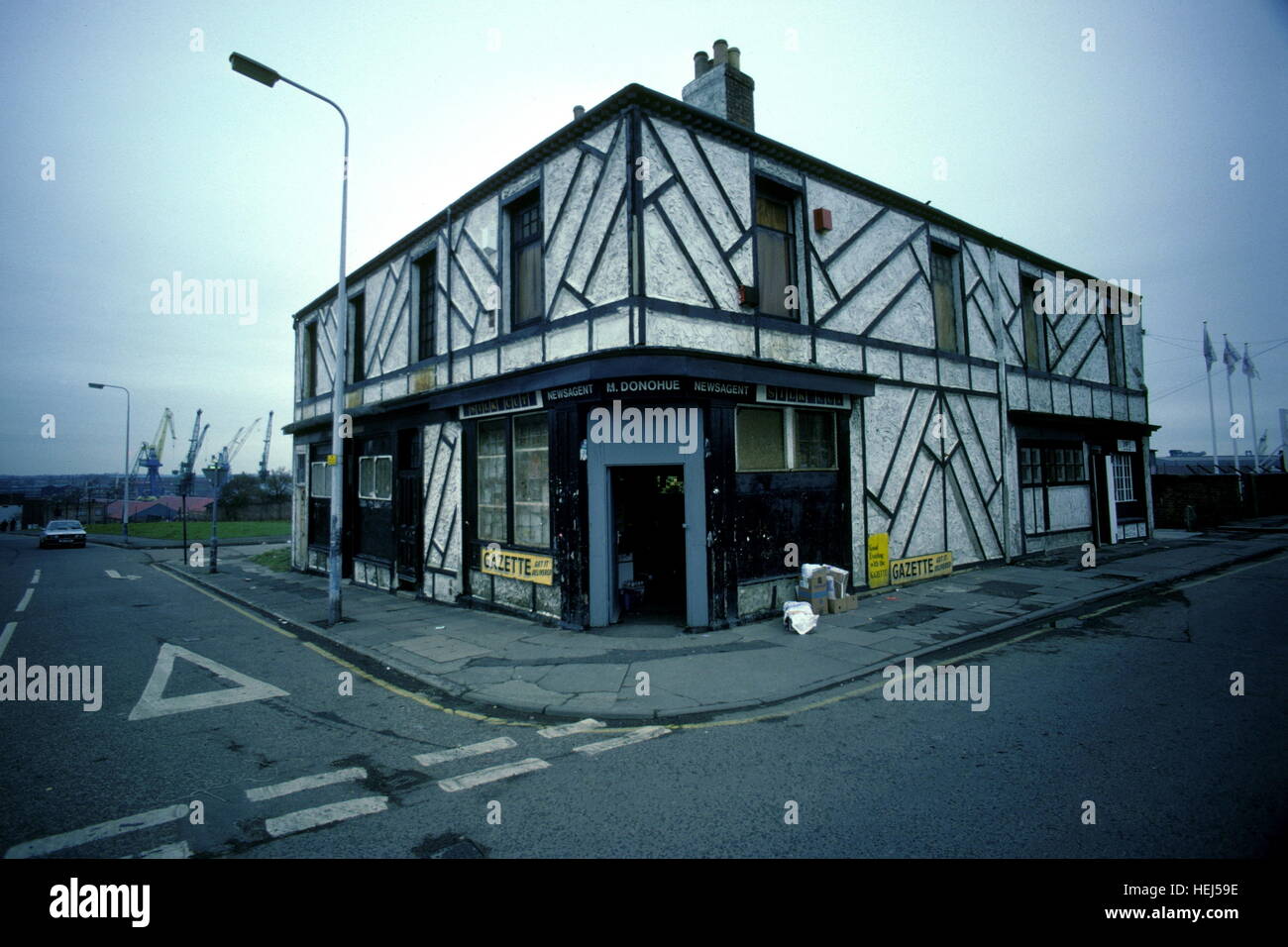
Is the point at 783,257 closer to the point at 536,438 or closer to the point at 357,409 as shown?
the point at 536,438

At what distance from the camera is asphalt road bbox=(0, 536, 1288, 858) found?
350cm

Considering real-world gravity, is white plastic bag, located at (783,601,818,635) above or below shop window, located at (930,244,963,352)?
below

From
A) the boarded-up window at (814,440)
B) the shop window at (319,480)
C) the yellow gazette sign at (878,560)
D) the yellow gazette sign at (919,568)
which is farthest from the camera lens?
the shop window at (319,480)

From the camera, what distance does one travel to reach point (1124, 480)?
1917cm

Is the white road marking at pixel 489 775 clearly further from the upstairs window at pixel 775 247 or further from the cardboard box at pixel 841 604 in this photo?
the upstairs window at pixel 775 247

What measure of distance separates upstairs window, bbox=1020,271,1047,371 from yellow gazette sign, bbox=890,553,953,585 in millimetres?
7215

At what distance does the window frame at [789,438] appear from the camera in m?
9.80

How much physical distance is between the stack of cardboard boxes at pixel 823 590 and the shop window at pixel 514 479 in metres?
4.47

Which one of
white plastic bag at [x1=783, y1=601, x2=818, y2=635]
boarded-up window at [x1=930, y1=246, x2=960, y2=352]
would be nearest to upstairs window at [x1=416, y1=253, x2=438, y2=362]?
white plastic bag at [x1=783, y1=601, x2=818, y2=635]

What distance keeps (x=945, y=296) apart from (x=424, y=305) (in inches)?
503

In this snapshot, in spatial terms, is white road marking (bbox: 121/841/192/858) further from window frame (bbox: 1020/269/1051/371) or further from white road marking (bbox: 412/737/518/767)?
window frame (bbox: 1020/269/1051/371)

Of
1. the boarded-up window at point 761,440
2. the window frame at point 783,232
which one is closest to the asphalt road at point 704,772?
the boarded-up window at point 761,440

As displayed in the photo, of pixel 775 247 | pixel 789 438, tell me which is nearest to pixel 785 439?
pixel 789 438
